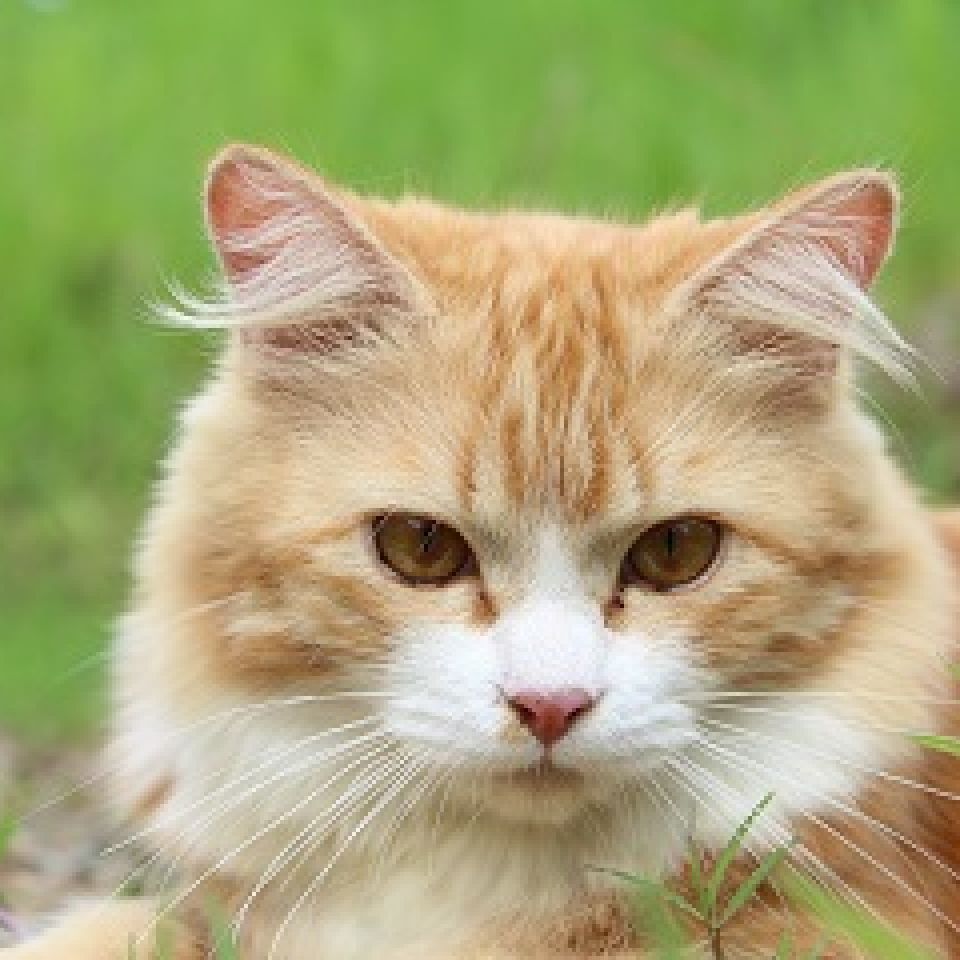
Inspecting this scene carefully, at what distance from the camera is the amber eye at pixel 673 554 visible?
3002 millimetres

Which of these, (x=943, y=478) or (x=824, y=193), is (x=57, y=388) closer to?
(x=943, y=478)

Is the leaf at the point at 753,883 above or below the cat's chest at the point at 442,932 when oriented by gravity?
above

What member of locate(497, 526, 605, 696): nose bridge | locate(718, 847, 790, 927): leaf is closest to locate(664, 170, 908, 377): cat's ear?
locate(497, 526, 605, 696): nose bridge

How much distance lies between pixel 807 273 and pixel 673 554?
0.40 m

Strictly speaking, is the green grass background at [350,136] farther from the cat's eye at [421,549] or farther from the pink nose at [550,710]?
the pink nose at [550,710]

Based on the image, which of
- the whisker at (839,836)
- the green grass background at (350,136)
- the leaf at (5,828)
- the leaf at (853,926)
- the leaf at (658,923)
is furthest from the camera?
the green grass background at (350,136)

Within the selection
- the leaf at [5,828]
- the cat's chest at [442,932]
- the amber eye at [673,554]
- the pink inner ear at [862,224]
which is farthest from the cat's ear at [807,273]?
the leaf at [5,828]

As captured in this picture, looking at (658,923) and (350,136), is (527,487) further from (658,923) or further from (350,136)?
(350,136)

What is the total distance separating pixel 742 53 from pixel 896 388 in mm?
1390

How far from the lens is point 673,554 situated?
302 cm

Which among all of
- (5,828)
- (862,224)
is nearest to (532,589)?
(862,224)

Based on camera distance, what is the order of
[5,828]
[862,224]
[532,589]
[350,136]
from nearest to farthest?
[532,589] → [862,224] → [5,828] → [350,136]

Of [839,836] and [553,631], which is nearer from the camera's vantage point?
[553,631]

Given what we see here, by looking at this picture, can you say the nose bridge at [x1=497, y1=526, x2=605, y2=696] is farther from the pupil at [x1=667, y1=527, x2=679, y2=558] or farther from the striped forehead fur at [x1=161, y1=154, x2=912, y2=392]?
the striped forehead fur at [x1=161, y1=154, x2=912, y2=392]
